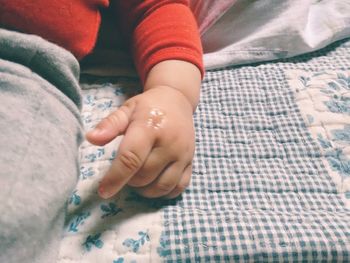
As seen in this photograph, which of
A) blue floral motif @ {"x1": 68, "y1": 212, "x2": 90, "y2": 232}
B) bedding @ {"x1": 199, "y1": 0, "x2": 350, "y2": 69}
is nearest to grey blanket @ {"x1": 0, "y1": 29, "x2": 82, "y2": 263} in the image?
blue floral motif @ {"x1": 68, "y1": 212, "x2": 90, "y2": 232}

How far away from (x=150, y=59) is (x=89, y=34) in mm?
75

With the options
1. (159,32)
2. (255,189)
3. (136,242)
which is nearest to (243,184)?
(255,189)

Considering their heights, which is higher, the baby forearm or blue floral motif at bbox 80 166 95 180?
the baby forearm

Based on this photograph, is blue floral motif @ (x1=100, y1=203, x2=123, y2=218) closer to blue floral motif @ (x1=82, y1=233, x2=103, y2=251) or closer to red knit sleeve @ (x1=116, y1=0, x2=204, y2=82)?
blue floral motif @ (x1=82, y1=233, x2=103, y2=251)

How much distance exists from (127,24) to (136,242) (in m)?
0.31

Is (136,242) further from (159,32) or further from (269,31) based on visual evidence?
(269,31)

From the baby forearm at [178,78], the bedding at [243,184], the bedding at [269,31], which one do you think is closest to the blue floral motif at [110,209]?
the bedding at [243,184]

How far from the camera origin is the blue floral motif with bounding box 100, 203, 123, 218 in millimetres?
380

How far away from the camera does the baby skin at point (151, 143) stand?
36cm

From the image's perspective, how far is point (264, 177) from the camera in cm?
41

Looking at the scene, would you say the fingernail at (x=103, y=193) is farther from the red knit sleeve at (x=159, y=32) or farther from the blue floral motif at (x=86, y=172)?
the red knit sleeve at (x=159, y=32)

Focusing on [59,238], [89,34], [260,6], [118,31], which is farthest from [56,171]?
[260,6]

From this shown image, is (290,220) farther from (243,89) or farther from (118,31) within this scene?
(118,31)

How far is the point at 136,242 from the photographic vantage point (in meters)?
0.36
